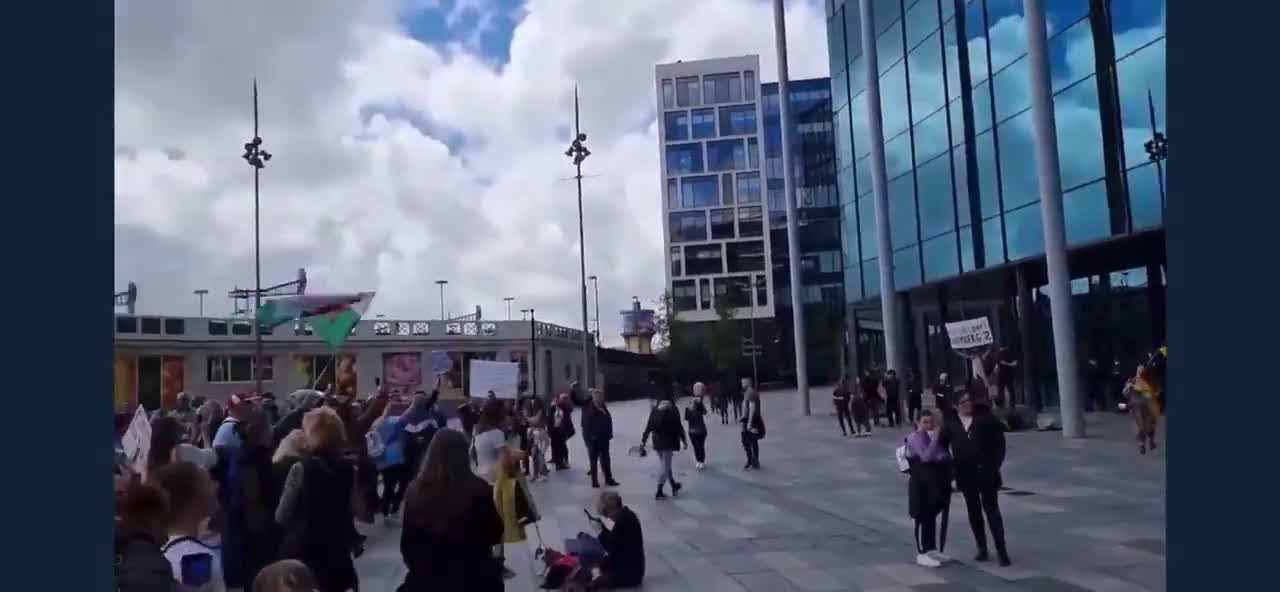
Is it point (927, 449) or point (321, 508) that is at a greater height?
point (321, 508)

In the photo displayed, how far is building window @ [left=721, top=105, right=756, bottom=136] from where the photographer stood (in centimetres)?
7519

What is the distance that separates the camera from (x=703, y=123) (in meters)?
75.2

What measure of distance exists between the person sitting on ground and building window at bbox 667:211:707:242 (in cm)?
6754

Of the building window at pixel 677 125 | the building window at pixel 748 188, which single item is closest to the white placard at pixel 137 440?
the building window at pixel 677 125

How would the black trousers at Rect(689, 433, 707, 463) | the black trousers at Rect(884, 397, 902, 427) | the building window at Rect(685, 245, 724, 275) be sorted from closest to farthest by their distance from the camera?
the black trousers at Rect(689, 433, 707, 463), the black trousers at Rect(884, 397, 902, 427), the building window at Rect(685, 245, 724, 275)

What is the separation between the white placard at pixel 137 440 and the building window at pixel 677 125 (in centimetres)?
6862

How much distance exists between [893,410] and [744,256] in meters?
51.9

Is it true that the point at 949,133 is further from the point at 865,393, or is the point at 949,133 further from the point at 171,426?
the point at 171,426

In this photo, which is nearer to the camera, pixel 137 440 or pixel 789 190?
pixel 137 440

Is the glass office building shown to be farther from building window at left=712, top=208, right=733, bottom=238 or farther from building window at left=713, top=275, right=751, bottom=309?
building window at left=712, top=208, right=733, bottom=238

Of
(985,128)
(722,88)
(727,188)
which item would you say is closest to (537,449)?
(985,128)

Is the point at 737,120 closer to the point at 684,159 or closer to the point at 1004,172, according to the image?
the point at 684,159

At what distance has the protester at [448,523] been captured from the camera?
469cm

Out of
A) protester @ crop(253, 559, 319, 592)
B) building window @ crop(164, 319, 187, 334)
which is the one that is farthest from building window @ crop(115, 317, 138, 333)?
protester @ crop(253, 559, 319, 592)
